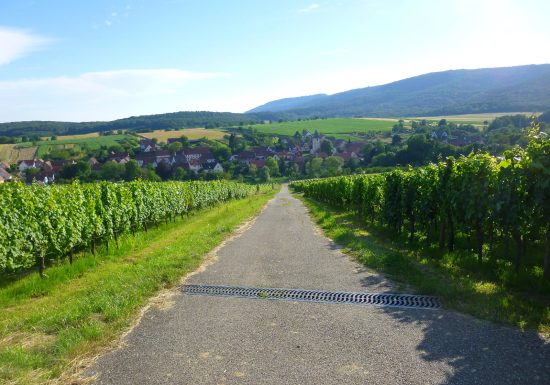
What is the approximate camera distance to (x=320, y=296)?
711 centimetres

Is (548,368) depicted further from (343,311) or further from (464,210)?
(464,210)

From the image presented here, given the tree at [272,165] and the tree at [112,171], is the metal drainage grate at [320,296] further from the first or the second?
the tree at [272,165]

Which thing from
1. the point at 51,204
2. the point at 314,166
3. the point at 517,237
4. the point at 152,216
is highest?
the point at 51,204

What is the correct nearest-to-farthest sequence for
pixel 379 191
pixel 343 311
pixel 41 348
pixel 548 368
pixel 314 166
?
pixel 548 368, pixel 41 348, pixel 343 311, pixel 379 191, pixel 314 166

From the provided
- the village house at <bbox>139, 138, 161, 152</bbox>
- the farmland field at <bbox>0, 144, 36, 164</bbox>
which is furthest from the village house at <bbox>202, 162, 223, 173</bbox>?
the farmland field at <bbox>0, 144, 36, 164</bbox>

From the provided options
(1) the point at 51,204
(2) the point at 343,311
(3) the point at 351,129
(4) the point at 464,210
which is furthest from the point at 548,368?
(3) the point at 351,129

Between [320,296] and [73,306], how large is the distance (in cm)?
425

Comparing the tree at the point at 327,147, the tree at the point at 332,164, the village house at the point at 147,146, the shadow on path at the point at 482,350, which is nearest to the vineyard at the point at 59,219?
the shadow on path at the point at 482,350

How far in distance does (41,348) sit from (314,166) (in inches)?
4207

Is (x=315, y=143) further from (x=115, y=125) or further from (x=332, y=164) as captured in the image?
(x=115, y=125)

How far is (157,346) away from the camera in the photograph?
505cm

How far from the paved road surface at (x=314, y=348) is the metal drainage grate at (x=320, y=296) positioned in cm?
29

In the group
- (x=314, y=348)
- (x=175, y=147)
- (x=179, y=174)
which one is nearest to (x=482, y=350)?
(x=314, y=348)

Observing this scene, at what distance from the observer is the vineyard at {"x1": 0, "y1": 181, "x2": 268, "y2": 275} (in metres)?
9.60
